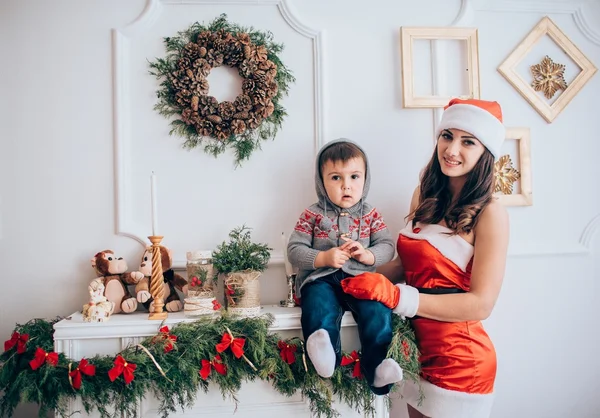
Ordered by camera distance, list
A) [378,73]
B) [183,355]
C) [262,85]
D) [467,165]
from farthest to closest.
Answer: [378,73] → [262,85] → [467,165] → [183,355]

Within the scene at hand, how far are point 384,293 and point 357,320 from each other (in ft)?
0.50

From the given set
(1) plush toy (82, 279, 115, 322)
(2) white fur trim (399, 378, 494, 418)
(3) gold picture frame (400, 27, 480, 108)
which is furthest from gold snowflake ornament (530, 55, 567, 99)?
(1) plush toy (82, 279, 115, 322)

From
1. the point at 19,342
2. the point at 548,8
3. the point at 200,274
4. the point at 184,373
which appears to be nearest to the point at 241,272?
the point at 200,274

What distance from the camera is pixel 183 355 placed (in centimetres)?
169

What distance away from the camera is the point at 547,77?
94.1 inches

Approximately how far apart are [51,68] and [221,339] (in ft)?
4.81

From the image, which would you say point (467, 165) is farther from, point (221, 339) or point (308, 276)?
point (221, 339)

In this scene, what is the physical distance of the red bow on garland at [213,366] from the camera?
168cm

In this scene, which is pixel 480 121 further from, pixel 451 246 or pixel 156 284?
pixel 156 284

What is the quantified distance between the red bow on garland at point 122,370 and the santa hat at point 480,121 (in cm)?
150

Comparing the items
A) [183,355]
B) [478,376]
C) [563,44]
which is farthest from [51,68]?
[563,44]

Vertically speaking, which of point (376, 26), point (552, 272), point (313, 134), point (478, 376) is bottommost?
point (478, 376)

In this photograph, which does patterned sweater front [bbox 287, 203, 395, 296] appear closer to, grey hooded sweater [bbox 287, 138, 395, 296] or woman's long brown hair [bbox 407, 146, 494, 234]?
grey hooded sweater [bbox 287, 138, 395, 296]

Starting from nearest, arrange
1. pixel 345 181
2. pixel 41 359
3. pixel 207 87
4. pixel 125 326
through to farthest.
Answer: pixel 41 359
pixel 125 326
pixel 345 181
pixel 207 87
